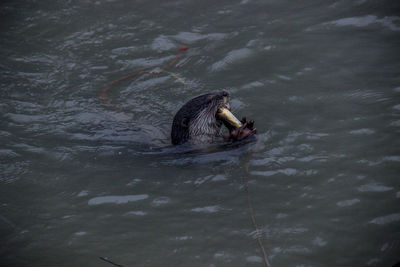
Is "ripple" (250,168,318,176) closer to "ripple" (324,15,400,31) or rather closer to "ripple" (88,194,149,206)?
"ripple" (88,194,149,206)

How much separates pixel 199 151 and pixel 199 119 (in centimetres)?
38

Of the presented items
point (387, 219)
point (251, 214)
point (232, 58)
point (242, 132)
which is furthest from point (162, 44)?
point (387, 219)

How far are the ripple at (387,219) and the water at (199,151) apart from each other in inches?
0.4

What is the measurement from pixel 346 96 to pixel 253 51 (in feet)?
6.21

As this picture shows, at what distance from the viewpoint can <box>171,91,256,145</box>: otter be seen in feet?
19.7

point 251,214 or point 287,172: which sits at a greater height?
point 287,172

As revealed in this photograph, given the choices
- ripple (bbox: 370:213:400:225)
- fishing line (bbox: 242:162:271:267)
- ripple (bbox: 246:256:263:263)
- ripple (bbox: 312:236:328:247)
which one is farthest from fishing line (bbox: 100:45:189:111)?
ripple (bbox: 370:213:400:225)

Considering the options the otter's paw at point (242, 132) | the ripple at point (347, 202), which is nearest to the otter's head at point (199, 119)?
the otter's paw at point (242, 132)

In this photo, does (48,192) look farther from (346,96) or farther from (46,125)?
(346,96)

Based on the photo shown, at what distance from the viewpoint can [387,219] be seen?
469cm

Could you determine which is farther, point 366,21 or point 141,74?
point 366,21

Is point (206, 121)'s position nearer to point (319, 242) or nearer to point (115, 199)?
point (115, 199)

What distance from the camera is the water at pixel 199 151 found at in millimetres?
4793

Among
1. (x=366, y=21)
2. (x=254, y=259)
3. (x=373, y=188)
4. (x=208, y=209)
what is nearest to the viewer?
(x=254, y=259)
